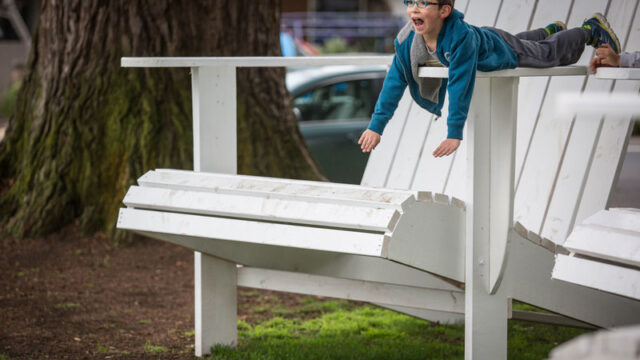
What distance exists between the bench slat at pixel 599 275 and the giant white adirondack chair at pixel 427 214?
394 mm

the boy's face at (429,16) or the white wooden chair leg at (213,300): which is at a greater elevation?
the boy's face at (429,16)

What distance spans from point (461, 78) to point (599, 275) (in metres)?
0.71

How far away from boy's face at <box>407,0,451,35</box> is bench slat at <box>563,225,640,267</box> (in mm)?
766

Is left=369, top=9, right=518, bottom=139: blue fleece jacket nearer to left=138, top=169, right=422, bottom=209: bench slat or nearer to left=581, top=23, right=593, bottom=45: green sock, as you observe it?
left=138, top=169, right=422, bottom=209: bench slat

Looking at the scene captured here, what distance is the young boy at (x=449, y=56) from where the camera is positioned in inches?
107

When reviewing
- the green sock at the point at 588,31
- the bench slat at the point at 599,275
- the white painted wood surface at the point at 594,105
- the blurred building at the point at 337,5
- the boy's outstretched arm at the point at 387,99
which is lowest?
the bench slat at the point at 599,275

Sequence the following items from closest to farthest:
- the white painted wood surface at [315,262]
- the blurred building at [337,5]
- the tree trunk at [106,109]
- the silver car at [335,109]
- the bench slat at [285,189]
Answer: the bench slat at [285,189]
the white painted wood surface at [315,262]
the tree trunk at [106,109]
the silver car at [335,109]
the blurred building at [337,5]

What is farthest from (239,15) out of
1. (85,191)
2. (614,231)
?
(614,231)

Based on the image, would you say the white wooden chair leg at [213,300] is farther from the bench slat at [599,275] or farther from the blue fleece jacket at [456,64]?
the bench slat at [599,275]

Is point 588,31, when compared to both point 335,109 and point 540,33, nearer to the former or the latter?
point 540,33

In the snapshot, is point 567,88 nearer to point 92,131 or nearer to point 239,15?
point 239,15

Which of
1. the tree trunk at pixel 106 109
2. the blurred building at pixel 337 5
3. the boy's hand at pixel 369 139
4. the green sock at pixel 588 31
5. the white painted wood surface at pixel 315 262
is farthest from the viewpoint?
the blurred building at pixel 337 5

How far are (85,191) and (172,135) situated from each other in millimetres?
633

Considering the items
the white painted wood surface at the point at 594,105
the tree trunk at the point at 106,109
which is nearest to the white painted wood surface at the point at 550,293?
the white painted wood surface at the point at 594,105
